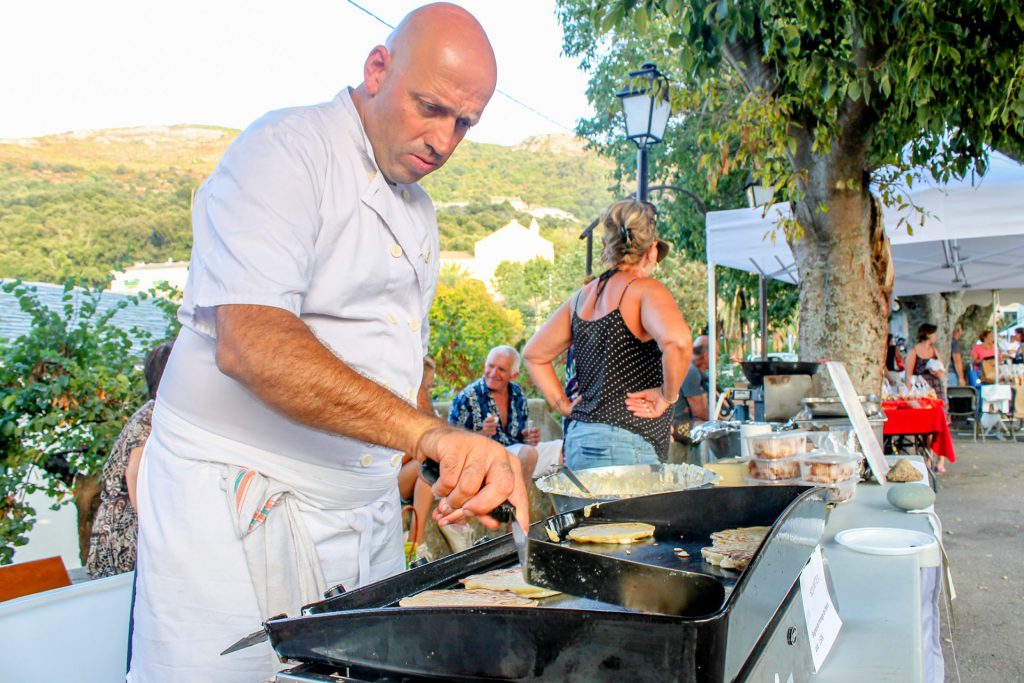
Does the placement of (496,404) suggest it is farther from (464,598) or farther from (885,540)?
(464,598)

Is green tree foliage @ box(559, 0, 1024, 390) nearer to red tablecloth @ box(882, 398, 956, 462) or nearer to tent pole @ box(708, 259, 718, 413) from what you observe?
tent pole @ box(708, 259, 718, 413)

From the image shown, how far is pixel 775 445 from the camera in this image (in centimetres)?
233

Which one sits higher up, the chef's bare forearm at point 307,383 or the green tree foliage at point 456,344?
the green tree foliage at point 456,344

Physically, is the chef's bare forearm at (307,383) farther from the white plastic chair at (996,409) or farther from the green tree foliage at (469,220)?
the green tree foliage at (469,220)

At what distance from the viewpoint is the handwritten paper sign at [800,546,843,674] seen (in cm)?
120

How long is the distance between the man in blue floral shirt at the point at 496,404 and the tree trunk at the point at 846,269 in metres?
2.47

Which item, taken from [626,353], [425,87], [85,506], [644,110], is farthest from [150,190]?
[425,87]

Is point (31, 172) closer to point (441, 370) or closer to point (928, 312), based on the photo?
point (441, 370)

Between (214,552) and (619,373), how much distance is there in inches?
77.7

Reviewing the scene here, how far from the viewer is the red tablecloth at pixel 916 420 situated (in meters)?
7.74

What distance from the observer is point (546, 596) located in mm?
1266

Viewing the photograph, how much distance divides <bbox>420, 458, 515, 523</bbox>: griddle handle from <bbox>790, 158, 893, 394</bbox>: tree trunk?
533 cm

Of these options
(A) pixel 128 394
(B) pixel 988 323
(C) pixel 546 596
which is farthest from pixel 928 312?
(C) pixel 546 596

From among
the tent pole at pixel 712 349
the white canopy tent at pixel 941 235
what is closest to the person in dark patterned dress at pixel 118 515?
the white canopy tent at pixel 941 235
